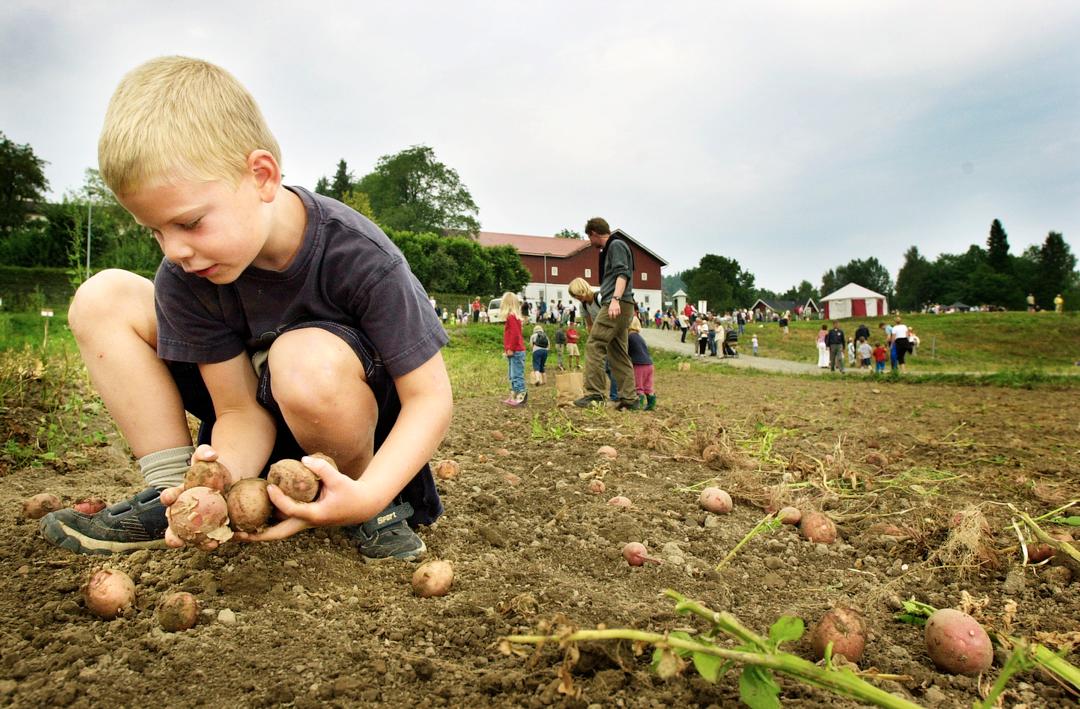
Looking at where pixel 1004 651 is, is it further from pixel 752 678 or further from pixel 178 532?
pixel 178 532

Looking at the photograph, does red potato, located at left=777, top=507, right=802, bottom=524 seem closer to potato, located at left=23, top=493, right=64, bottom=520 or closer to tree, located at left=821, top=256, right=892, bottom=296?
potato, located at left=23, top=493, right=64, bottom=520

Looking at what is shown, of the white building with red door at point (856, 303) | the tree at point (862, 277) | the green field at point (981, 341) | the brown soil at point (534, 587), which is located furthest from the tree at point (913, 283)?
the brown soil at point (534, 587)

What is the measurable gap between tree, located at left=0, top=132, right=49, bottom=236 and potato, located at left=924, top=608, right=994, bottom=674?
52431 millimetres

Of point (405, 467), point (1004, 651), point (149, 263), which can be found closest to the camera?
point (1004, 651)

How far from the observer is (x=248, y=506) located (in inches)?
54.9

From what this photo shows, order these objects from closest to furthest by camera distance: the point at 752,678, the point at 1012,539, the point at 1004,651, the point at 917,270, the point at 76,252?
the point at 752,678 < the point at 1004,651 < the point at 1012,539 < the point at 76,252 < the point at 917,270

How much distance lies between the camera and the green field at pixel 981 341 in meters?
21.8

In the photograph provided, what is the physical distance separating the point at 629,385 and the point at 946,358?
66.7 ft

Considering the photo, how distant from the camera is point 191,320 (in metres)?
1.74

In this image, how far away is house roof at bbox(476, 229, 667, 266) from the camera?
185 ft

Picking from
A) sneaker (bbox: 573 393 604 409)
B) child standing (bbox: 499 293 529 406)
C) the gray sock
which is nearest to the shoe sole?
the gray sock

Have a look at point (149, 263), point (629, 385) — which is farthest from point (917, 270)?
point (629, 385)

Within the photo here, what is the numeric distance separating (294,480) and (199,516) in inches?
8.3

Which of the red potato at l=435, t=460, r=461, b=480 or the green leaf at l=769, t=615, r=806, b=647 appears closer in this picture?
the green leaf at l=769, t=615, r=806, b=647
